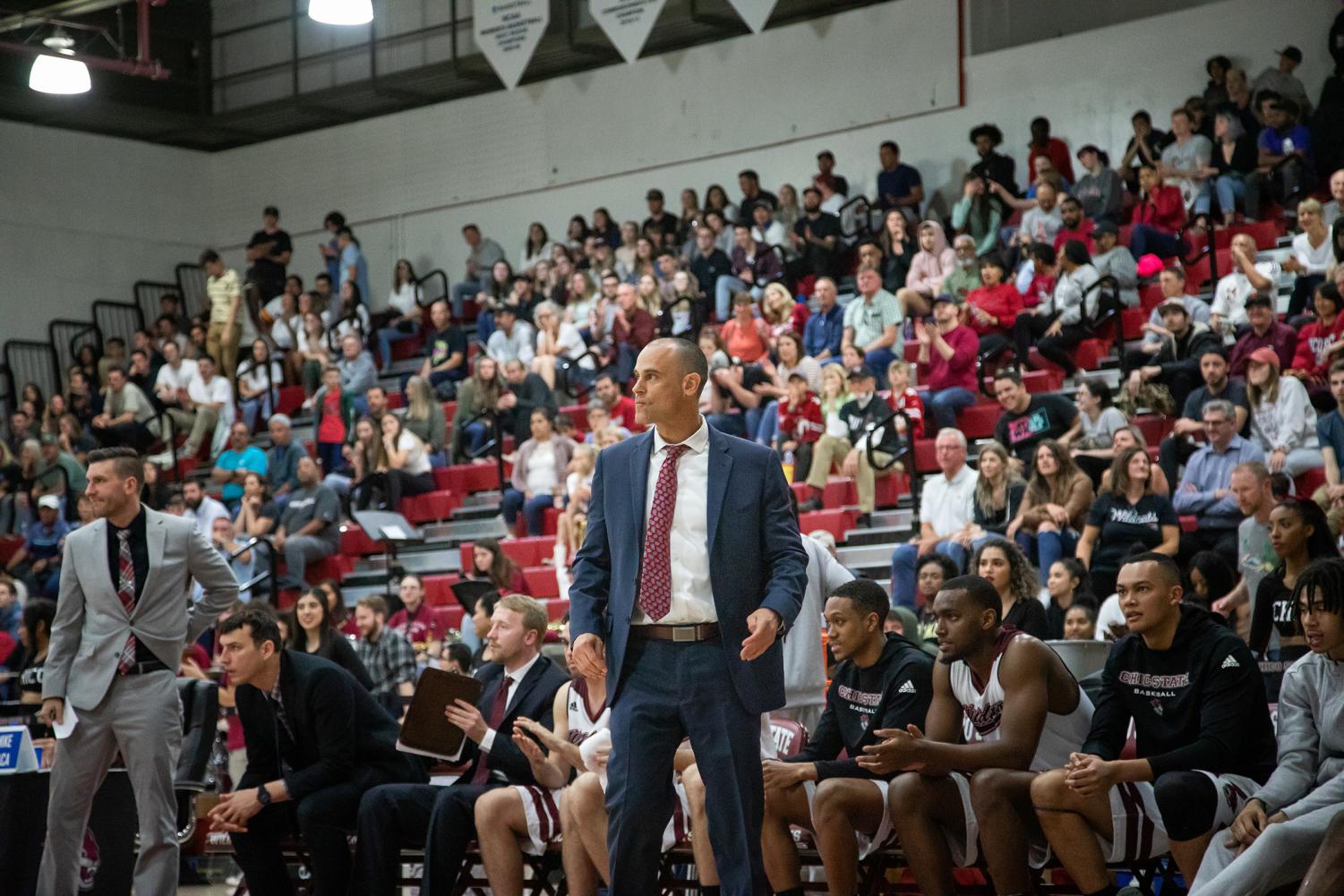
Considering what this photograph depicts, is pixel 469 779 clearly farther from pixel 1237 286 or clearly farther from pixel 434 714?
pixel 1237 286

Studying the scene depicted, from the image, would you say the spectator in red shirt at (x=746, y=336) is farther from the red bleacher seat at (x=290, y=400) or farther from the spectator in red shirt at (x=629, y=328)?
the red bleacher seat at (x=290, y=400)

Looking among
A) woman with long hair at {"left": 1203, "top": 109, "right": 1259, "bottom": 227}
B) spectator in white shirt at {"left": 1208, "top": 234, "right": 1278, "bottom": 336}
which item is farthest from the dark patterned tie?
woman with long hair at {"left": 1203, "top": 109, "right": 1259, "bottom": 227}

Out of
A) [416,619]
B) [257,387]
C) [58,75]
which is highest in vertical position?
[58,75]

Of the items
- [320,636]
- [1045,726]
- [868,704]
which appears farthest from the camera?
[320,636]

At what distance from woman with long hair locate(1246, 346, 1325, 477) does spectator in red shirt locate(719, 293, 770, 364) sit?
4.78 metres

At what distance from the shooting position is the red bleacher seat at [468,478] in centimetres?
1487

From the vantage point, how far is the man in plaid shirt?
986 centimetres

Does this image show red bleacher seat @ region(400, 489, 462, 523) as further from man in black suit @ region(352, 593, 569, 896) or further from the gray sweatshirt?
the gray sweatshirt

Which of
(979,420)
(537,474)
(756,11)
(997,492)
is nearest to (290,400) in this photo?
(537,474)

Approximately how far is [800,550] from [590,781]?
1.62m

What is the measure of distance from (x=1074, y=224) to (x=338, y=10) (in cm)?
625

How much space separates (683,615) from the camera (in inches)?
170

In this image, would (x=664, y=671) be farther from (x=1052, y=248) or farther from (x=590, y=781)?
(x=1052, y=248)

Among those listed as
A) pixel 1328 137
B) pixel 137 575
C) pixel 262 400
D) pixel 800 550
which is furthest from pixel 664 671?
pixel 262 400
